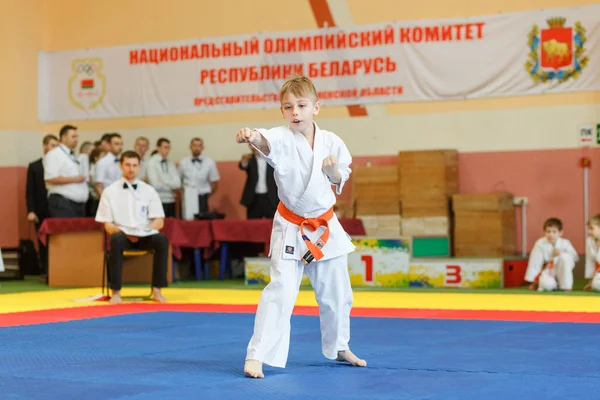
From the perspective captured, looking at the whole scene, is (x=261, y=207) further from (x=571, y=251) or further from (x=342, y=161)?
(x=342, y=161)

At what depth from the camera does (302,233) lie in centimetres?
431

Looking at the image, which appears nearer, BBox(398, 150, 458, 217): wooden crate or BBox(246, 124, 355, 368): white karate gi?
BBox(246, 124, 355, 368): white karate gi

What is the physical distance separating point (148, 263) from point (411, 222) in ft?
10.7

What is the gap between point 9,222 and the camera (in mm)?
14023

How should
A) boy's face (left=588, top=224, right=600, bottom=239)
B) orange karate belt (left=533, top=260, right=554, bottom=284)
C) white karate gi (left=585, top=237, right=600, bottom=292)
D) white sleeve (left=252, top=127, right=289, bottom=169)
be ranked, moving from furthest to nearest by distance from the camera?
orange karate belt (left=533, top=260, right=554, bottom=284)
white karate gi (left=585, top=237, right=600, bottom=292)
boy's face (left=588, top=224, right=600, bottom=239)
white sleeve (left=252, top=127, right=289, bottom=169)

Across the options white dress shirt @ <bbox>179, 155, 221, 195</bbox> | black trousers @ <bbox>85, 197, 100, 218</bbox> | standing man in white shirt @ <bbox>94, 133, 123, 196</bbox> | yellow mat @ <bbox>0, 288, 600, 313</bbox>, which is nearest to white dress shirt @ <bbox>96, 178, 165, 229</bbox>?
yellow mat @ <bbox>0, 288, 600, 313</bbox>

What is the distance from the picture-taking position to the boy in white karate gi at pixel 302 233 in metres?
4.23

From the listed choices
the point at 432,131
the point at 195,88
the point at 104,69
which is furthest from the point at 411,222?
the point at 104,69

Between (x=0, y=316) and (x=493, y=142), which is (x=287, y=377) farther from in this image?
(x=493, y=142)

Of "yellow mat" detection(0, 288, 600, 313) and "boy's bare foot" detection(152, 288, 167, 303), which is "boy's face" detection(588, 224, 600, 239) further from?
"boy's bare foot" detection(152, 288, 167, 303)

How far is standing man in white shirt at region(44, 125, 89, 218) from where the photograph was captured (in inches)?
437

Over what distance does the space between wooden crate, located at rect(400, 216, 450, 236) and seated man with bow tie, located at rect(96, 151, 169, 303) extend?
4.12 m

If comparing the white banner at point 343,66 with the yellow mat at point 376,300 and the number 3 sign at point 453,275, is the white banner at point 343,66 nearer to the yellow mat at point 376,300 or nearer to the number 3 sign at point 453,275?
the number 3 sign at point 453,275

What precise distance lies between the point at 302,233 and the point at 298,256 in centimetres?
11
